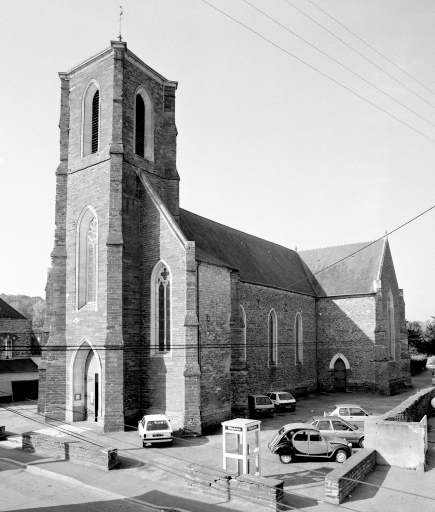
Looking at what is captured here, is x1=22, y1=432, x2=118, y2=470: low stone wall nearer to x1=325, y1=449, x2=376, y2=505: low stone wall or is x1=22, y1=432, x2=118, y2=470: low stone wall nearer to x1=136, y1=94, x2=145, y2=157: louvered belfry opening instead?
x1=325, y1=449, x2=376, y2=505: low stone wall

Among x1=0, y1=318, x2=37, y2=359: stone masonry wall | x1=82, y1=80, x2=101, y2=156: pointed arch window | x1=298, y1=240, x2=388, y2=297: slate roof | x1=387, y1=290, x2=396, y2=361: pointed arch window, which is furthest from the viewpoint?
x1=0, y1=318, x2=37, y2=359: stone masonry wall

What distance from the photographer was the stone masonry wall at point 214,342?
25375 millimetres

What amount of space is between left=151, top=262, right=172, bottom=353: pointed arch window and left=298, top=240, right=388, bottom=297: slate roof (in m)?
21.5

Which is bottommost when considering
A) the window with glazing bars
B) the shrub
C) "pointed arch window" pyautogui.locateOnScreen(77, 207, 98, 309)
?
the shrub

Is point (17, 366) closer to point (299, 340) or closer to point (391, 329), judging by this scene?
point (299, 340)

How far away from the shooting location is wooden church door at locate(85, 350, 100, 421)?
85.4 ft

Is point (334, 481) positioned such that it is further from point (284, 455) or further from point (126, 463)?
point (126, 463)

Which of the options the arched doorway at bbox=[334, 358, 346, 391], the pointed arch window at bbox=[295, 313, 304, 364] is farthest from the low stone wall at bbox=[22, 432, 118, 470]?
the arched doorway at bbox=[334, 358, 346, 391]

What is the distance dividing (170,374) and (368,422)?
10104mm

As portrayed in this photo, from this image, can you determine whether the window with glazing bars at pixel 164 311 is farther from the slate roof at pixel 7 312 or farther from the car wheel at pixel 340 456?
the slate roof at pixel 7 312

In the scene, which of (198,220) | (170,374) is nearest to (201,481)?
(170,374)

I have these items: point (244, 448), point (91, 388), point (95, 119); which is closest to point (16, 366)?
point (91, 388)

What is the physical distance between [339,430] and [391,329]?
84.6ft

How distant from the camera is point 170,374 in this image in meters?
24.9
